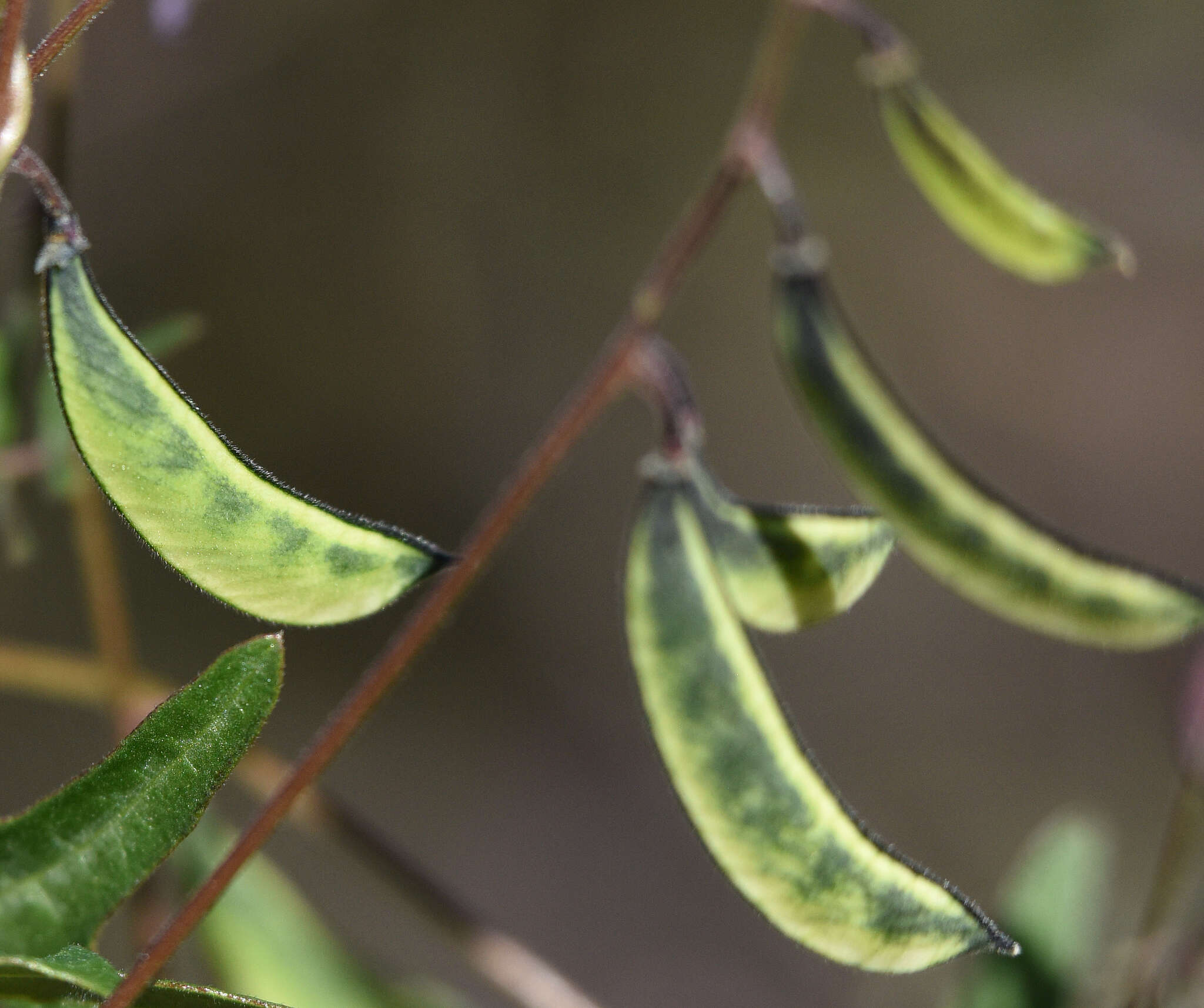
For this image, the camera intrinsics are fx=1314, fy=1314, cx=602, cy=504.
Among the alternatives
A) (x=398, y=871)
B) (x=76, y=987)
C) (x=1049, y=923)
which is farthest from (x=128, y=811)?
(x=1049, y=923)

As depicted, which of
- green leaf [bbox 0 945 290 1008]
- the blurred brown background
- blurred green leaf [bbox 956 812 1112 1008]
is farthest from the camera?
the blurred brown background

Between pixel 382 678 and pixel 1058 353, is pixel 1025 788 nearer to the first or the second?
pixel 1058 353

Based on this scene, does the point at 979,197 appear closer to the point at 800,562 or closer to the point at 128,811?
the point at 800,562

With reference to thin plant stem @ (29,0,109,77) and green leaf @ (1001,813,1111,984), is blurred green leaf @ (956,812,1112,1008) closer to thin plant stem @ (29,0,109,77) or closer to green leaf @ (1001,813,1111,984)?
green leaf @ (1001,813,1111,984)

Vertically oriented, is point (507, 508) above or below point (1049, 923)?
above

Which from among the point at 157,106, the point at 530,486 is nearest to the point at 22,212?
the point at 530,486

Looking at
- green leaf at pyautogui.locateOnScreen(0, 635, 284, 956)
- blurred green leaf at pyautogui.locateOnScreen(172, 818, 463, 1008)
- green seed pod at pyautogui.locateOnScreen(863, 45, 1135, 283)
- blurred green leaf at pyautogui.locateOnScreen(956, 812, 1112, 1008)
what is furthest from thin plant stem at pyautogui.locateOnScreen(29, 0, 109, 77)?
blurred green leaf at pyautogui.locateOnScreen(956, 812, 1112, 1008)
